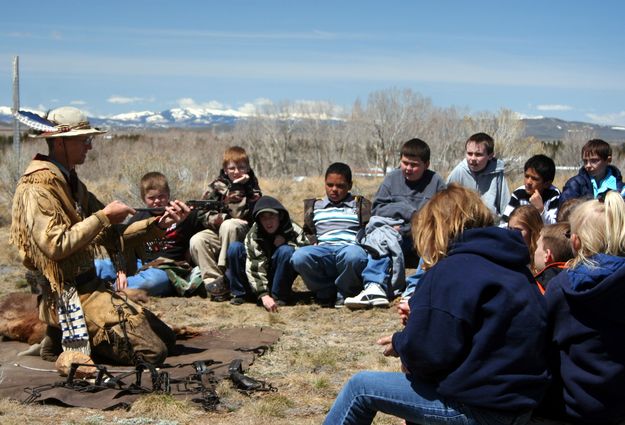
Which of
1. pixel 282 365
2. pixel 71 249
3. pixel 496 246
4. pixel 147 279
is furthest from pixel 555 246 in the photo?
pixel 147 279

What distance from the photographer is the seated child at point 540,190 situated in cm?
725

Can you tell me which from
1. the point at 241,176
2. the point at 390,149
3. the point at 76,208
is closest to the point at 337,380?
the point at 76,208

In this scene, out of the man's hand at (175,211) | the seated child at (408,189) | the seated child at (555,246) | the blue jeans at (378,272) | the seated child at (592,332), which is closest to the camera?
the seated child at (592,332)

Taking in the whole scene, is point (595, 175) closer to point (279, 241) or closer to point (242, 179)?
point (279, 241)

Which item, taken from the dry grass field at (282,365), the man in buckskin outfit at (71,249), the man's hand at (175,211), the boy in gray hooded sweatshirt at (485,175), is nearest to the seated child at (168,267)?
the dry grass field at (282,365)

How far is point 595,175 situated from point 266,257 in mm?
3525

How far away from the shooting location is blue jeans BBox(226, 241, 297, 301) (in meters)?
7.33

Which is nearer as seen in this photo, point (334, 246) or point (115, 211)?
point (115, 211)

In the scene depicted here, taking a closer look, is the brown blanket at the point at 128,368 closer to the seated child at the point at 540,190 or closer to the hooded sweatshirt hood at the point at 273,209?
the hooded sweatshirt hood at the point at 273,209

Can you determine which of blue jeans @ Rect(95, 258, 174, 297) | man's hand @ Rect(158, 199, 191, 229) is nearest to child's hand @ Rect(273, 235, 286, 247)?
blue jeans @ Rect(95, 258, 174, 297)

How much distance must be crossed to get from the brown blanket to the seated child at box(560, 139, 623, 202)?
3551 millimetres

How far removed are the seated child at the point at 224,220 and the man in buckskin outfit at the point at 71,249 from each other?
2.17 metres

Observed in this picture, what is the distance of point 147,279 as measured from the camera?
758 cm

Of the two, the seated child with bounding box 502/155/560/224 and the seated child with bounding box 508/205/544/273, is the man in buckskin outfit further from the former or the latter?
the seated child with bounding box 502/155/560/224
